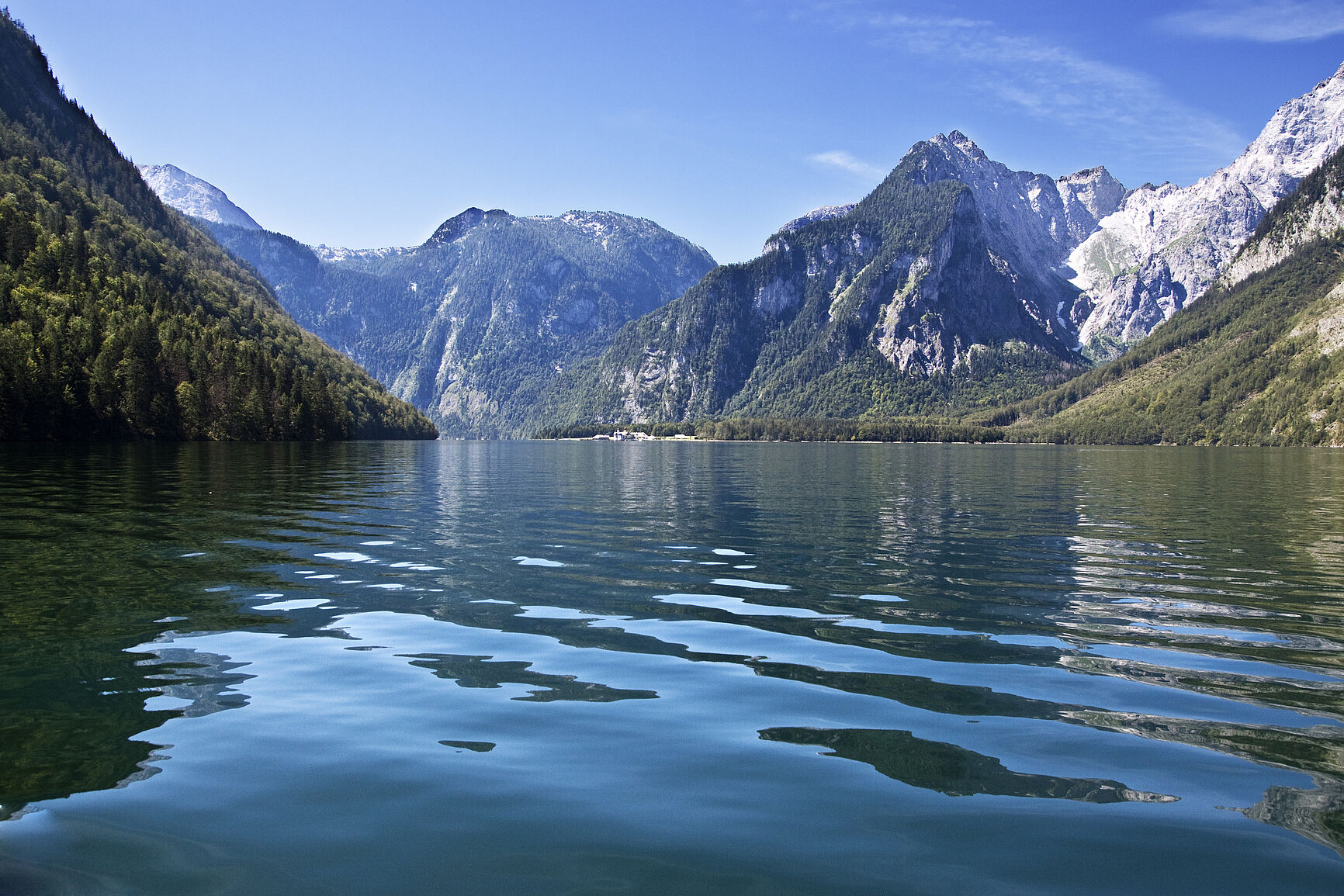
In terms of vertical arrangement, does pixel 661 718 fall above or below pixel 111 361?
below

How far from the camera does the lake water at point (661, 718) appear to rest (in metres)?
7.54

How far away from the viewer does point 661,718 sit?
11.5 m

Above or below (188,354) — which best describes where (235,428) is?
below

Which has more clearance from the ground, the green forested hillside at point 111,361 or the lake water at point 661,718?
the green forested hillside at point 111,361

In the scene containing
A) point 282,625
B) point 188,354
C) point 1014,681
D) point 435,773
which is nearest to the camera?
point 435,773

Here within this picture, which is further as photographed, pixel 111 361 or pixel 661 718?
pixel 111 361

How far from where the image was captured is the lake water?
7.54 metres

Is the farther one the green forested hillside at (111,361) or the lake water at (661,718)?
the green forested hillside at (111,361)

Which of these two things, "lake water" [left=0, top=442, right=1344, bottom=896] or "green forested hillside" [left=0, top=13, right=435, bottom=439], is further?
"green forested hillside" [left=0, top=13, right=435, bottom=439]

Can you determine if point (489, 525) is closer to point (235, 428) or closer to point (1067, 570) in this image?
point (1067, 570)

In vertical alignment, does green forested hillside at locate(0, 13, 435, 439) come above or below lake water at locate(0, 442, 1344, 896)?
above

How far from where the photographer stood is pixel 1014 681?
1398 centimetres

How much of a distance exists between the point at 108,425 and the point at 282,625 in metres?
128

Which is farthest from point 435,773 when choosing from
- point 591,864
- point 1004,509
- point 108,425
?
point 108,425
